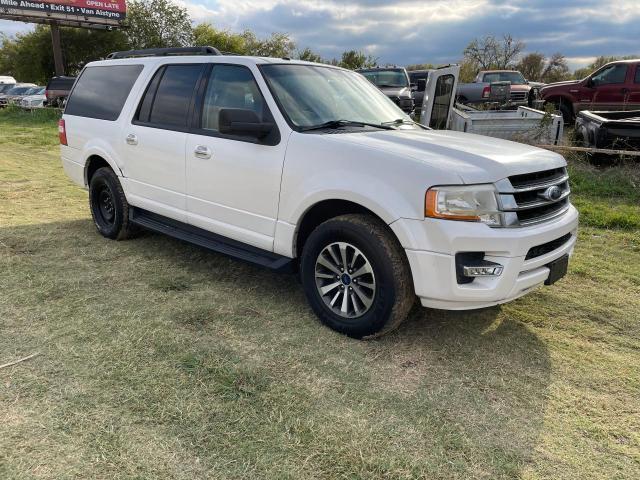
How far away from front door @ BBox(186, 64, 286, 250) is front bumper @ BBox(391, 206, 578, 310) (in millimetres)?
1121

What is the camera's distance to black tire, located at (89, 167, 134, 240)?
526 cm

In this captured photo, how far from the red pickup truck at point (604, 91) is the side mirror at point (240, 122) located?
11763 millimetres

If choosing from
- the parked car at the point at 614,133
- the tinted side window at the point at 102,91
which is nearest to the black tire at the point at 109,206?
the tinted side window at the point at 102,91

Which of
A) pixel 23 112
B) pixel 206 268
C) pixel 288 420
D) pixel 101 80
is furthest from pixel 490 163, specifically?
pixel 23 112

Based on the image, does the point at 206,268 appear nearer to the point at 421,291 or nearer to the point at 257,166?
the point at 257,166

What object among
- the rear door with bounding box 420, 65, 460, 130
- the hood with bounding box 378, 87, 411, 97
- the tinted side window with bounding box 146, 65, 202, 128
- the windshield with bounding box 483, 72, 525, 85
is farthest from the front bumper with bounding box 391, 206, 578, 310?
the windshield with bounding box 483, 72, 525, 85

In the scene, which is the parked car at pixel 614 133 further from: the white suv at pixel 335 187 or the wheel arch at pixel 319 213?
the wheel arch at pixel 319 213

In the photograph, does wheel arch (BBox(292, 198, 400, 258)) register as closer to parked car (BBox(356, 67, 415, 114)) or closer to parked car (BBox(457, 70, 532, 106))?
parked car (BBox(356, 67, 415, 114))

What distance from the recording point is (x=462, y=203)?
2.98 m

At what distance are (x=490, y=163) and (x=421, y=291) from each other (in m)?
0.86

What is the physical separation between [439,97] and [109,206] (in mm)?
5460

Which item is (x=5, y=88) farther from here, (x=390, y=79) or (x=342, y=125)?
(x=342, y=125)

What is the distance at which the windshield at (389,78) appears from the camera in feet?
49.1

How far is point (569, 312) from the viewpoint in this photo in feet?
13.1
